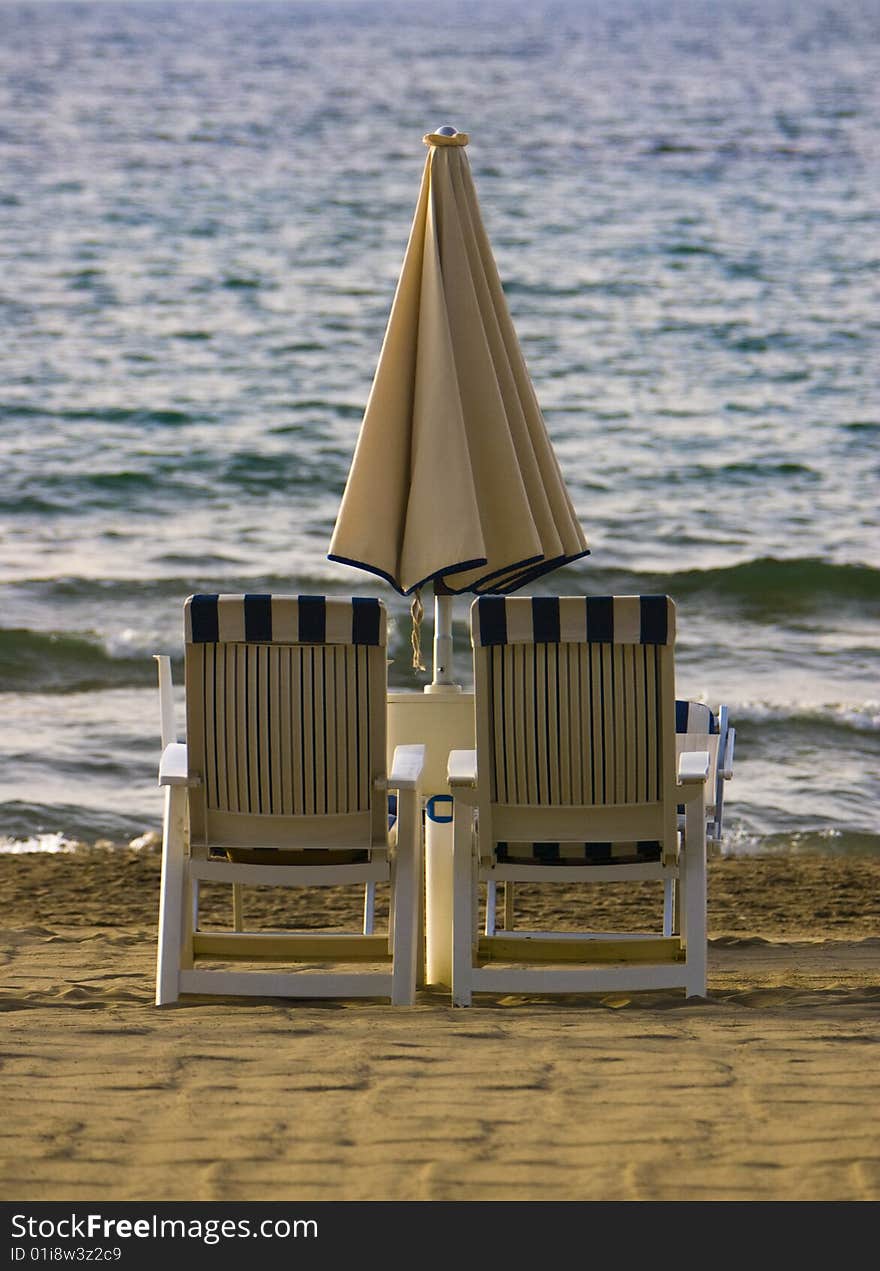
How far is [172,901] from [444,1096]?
1120 mm

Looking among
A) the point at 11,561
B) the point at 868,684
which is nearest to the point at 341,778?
the point at 868,684

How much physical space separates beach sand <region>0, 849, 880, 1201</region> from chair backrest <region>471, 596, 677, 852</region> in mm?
439

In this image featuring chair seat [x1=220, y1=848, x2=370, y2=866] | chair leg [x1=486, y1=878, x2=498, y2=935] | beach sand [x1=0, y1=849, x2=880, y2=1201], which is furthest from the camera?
chair leg [x1=486, y1=878, x2=498, y2=935]

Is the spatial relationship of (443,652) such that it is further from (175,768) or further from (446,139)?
(446,139)

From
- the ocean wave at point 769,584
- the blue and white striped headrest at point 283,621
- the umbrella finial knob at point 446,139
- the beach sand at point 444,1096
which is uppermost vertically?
the umbrella finial knob at point 446,139

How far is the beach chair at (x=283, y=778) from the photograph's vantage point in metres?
3.82

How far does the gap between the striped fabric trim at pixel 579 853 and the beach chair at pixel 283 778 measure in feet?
0.81

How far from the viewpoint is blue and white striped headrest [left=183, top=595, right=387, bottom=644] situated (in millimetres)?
3791

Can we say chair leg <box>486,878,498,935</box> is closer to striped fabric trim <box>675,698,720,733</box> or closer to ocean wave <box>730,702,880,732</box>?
striped fabric trim <box>675,698,720,733</box>

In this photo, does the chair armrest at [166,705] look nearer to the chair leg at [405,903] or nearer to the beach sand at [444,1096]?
the beach sand at [444,1096]

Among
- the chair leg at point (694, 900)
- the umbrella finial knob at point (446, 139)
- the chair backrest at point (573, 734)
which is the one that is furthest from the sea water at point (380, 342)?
the umbrella finial knob at point (446, 139)

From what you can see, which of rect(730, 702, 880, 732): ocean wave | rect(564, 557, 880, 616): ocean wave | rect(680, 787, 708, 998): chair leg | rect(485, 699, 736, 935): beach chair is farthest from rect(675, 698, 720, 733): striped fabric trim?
rect(564, 557, 880, 616): ocean wave

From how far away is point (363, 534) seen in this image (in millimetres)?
4152

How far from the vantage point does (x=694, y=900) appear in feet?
12.7
